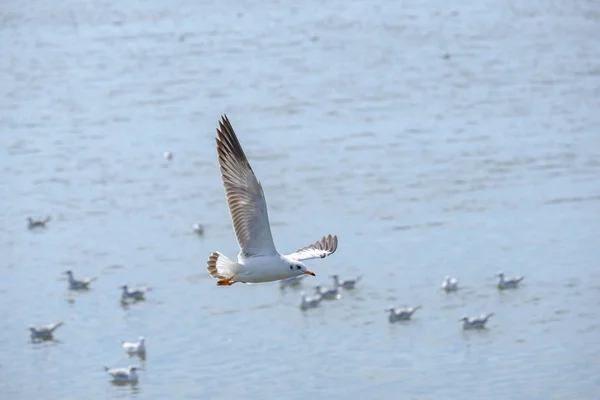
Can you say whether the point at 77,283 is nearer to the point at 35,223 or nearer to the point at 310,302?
the point at 35,223

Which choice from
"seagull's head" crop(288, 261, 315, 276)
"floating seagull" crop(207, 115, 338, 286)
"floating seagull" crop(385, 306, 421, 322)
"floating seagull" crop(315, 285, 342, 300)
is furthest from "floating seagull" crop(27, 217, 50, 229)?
"seagull's head" crop(288, 261, 315, 276)

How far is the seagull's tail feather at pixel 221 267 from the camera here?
34.0ft

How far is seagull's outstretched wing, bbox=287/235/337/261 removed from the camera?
36.6 ft

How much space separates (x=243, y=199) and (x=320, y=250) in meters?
1.24

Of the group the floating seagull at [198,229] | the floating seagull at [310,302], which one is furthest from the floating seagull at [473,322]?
the floating seagull at [198,229]

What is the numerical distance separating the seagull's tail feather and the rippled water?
473cm

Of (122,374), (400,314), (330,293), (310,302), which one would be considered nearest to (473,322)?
(400,314)

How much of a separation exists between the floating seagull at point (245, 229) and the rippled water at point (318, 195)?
474cm

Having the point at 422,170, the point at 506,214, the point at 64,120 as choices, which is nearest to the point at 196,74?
the point at 64,120

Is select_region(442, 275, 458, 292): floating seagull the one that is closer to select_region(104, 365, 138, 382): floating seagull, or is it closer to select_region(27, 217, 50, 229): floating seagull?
select_region(104, 365, 138, 382): floating seagull

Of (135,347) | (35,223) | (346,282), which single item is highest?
(35,223)

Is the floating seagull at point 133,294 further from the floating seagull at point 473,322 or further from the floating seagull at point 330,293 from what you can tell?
the floating seagull at point 473,322

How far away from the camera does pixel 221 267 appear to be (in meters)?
10.4

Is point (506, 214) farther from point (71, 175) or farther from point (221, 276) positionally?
point (221, 276)
